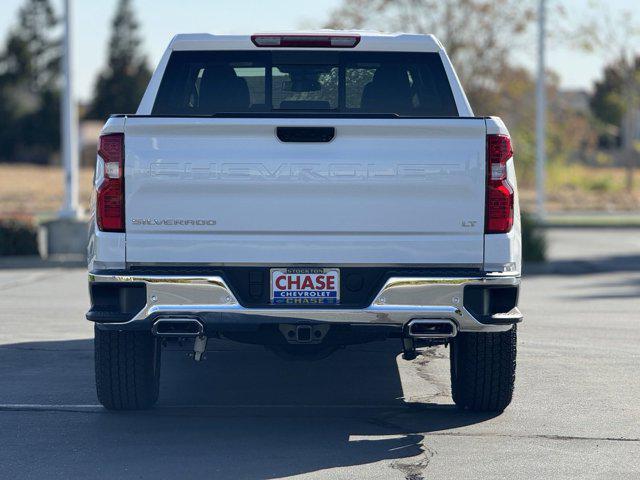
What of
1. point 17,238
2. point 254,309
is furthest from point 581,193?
point 254,309

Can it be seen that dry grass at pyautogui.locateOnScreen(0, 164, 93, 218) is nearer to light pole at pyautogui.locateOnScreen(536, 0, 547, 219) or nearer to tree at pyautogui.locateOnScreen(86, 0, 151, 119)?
light pole at pyautogui.locateOnScreen(536, 0, 547, 219)

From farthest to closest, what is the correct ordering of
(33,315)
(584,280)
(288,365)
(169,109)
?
(584,280)
(33,315)
(288,365)
(169,109)

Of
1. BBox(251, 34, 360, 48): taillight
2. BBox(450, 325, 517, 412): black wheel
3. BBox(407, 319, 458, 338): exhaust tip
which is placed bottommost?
BBox(450, 325, 517, 412): black wheel

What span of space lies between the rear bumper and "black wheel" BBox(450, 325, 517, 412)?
65 cm

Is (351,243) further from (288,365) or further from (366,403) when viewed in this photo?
(288,365)

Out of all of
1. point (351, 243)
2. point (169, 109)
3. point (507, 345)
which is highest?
point (169, 109)

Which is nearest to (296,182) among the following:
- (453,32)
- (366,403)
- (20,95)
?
(366,403)

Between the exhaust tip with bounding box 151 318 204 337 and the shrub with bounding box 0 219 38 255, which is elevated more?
the exhaust tip with bounding box 151 318 204 337

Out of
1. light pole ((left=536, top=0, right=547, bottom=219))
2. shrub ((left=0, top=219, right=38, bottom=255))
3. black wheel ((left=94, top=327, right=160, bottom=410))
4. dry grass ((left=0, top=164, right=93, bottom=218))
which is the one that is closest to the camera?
black wheel ((left=94, top=327, right=160, bottom=410))

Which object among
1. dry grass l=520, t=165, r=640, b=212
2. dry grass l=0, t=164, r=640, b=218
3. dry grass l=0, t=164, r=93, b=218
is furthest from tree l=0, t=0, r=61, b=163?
dry grass l=520, t=165, r=640, b=212

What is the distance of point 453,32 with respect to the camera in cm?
3919

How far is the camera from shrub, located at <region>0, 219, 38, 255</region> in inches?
770

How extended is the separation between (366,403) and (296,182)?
6.34ft

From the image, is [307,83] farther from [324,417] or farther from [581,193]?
[581,193]
